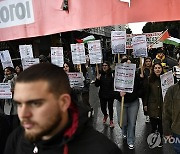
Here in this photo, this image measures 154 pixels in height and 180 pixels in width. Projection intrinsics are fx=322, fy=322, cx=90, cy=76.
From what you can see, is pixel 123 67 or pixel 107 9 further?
pixel 123 67

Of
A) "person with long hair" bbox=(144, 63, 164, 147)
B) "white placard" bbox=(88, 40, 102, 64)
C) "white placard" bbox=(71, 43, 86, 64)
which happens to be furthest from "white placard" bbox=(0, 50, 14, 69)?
"person with long hair" bbox=(144, 63, 164, 147)

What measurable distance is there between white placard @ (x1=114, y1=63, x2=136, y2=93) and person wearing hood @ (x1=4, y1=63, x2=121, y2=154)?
14.2ft

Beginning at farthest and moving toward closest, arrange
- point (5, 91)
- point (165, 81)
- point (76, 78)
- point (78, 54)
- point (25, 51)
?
point (78, 54), point (25, 51), point (76, 78), point (5, 91), point (165, 81)

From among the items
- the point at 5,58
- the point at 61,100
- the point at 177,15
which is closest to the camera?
the point at 61,100

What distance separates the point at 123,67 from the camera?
20.0ft

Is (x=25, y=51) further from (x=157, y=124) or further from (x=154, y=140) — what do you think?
(x=154, y=140)

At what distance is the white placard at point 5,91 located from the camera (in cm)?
583

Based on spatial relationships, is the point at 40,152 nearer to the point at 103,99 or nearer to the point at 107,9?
the point at 107,9

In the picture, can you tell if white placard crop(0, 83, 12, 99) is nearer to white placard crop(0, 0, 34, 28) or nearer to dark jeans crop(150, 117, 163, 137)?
white placard crop(0, 0, 34, 28)

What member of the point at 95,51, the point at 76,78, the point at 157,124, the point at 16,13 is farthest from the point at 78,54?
the point at 16,13

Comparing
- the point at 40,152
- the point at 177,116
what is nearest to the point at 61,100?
the point at 40,152

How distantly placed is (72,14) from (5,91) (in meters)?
3.28

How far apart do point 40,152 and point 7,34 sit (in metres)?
A: 2.12

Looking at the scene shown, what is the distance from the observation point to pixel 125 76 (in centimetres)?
610
